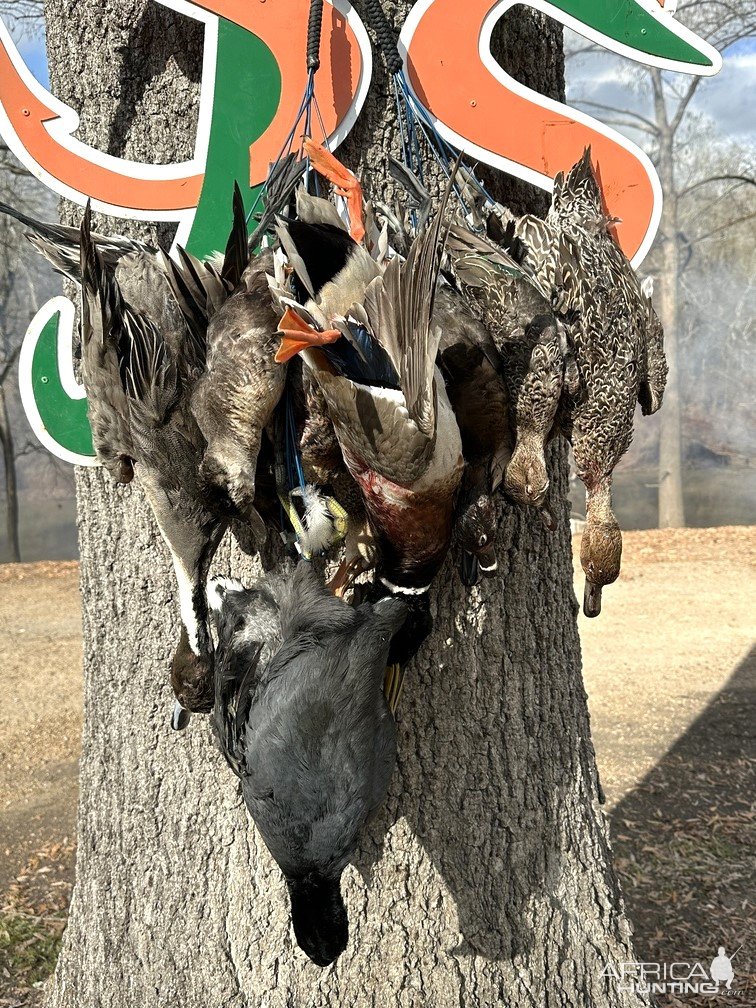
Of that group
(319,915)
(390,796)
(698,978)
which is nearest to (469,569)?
(390,796)

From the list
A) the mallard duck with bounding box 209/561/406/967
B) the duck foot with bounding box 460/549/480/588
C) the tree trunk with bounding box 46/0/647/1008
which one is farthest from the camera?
the tree trunk with bounding box 46/0/647/1008

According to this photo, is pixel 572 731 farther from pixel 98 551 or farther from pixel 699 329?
pixel 699 329

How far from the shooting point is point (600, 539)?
1.86 metres

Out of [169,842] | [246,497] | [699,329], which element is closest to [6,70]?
[246,497]

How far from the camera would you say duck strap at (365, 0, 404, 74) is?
199 cm

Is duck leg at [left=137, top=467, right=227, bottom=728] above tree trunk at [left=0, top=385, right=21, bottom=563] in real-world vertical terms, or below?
above

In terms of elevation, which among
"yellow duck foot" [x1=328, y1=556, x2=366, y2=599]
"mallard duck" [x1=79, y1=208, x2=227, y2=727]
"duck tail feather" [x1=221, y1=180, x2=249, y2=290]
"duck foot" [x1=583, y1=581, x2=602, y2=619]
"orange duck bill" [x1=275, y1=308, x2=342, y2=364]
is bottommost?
"duck foot" [x1=583, y1=581, x2=602, y2=619]

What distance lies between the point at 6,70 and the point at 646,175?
1.58 meters

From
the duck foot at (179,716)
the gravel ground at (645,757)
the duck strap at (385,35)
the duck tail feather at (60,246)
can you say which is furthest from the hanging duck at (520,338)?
the gravel ground at (645,757)

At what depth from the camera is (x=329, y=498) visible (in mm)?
1807

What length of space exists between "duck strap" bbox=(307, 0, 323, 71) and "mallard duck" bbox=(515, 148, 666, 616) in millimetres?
592

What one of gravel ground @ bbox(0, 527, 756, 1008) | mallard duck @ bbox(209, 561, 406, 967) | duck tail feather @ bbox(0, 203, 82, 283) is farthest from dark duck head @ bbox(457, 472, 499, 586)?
gravel ground @ bbox(0, 527, 756, 1008)

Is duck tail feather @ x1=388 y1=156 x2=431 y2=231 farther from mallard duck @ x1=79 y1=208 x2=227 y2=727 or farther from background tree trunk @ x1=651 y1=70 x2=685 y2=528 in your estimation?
background tree trunk @ x1=651 y1=70 x2=685 y2=528

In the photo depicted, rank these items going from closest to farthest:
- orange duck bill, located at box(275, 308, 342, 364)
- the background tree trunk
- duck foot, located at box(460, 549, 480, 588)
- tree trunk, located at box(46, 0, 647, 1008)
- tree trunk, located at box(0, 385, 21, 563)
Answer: orange duck bill, located at box(275, 308, 342, 364), duck foot, located at box(460, 549, 480, 588), tree trunk, located at box(46, 0, 647, 1008), the background tree trunk, tree trunk, located at box(0, 385, 21, 563)
